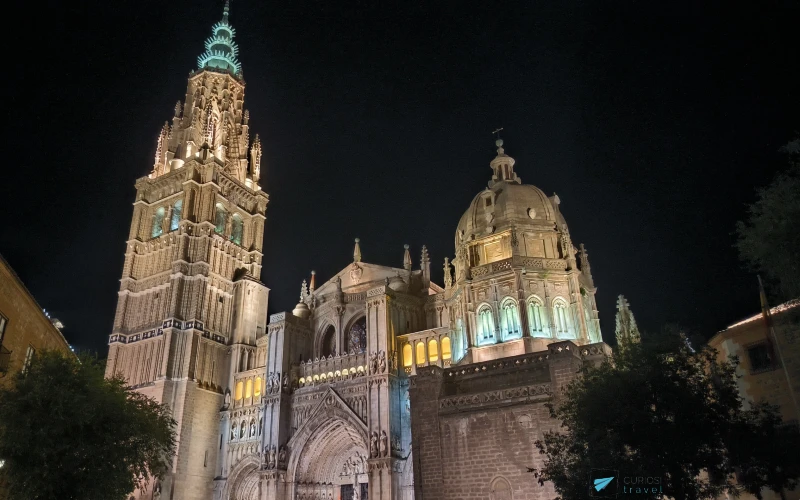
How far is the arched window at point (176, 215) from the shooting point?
1954 inches

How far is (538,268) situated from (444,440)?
15.0 meters

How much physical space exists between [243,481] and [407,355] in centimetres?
1512

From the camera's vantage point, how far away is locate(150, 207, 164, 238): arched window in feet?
166

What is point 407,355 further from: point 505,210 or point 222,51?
point 222,51

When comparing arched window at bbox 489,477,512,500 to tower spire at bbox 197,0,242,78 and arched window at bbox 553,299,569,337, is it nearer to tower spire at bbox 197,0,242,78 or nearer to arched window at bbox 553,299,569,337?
arched window at bbox 553,299,569,337

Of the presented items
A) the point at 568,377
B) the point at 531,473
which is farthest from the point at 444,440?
the point at 568,377

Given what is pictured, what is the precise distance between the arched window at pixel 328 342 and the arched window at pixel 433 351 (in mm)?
7948

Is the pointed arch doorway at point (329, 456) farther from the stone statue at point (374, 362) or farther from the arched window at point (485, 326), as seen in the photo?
the arched window at point (485, 326)

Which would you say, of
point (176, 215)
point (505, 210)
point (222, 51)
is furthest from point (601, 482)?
point (222, 51)

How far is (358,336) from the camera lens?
136 feet

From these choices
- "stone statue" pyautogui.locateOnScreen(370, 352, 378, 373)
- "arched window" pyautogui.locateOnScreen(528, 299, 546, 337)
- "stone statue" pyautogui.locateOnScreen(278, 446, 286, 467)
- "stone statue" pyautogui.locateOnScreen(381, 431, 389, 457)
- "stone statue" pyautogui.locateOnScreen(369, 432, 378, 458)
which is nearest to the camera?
"stone statue" pyautogui.locateOnScreen(381, 431, 389, 457)

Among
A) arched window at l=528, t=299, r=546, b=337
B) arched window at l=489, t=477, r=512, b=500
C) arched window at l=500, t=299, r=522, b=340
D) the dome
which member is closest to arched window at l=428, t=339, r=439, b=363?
arched window at l=500, t=299, r=522, b=340

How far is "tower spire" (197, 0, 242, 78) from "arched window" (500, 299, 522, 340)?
42181mm

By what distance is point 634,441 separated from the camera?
52.0 feet
